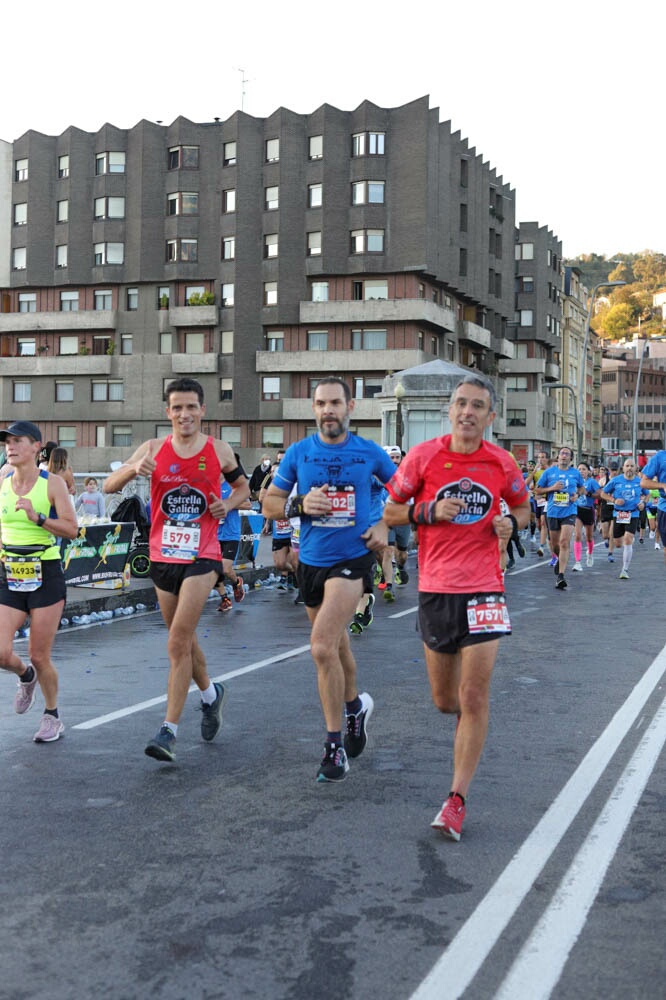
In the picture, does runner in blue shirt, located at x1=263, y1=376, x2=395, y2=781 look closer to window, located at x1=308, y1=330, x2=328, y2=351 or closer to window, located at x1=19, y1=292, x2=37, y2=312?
window, located at x1=308, y1=330, x2=328, y2=351

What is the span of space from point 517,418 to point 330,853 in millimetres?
80093

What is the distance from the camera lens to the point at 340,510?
6484 millimetres

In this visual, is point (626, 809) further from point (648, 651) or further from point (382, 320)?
point (382, 320)

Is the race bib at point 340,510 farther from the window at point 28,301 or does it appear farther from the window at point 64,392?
the window at point 28,301

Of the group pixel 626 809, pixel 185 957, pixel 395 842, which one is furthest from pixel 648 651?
pixel 185 957

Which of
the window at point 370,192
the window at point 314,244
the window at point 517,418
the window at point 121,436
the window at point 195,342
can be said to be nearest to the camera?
the window at point 370,192

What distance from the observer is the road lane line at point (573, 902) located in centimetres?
359

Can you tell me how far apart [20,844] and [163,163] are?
210 feet

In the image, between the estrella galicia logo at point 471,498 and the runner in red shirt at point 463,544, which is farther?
the estrella galicia logo at point 471,498

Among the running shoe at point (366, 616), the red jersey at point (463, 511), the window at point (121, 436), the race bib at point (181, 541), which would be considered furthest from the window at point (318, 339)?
the red jersey at point (463, 511)

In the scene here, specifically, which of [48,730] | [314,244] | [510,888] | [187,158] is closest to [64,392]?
[187,158]

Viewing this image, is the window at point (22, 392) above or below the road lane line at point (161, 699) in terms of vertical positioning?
above

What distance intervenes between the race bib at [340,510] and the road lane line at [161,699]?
2210mm

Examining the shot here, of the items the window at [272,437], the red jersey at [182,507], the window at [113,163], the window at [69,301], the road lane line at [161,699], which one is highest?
the window at [113,163]
